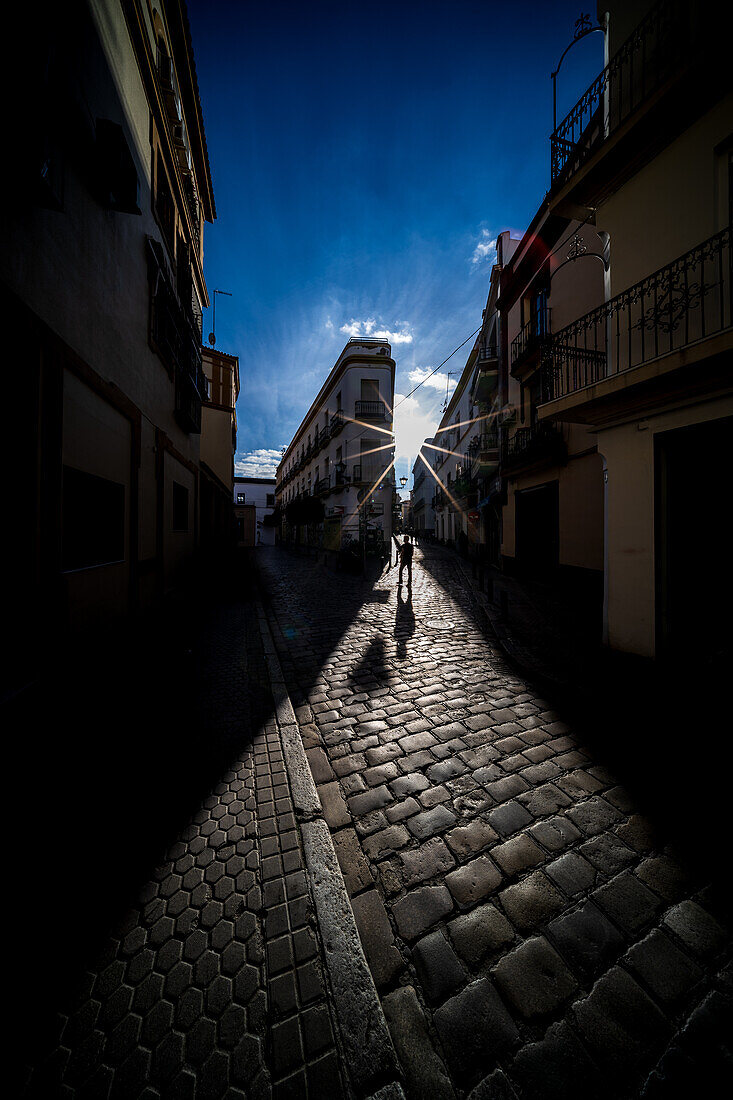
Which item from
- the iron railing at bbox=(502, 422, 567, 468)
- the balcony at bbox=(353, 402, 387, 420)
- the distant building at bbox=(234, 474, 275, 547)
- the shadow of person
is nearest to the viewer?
the shadow of person

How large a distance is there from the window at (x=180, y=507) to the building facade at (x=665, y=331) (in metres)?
9.16

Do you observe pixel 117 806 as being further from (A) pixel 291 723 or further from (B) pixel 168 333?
(B) pixel 168 333

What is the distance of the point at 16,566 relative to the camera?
3389 mm

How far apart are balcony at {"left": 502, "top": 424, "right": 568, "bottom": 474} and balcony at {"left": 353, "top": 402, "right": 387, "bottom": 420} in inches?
512

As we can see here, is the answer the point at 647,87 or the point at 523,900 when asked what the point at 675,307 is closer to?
the point at 647,87

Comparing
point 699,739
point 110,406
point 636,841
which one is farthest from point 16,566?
point 699,739

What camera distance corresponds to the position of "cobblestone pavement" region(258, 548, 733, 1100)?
1.47 m

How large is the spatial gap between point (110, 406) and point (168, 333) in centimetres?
387

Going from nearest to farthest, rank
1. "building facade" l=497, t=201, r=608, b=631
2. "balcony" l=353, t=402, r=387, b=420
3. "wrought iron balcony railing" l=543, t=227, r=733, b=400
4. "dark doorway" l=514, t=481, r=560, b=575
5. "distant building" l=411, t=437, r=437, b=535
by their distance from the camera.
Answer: "wrought iron balcony railing" l=543, t=227, r=733, b=400
"building facade" l=497, t=201, r=608, b=631
"dark doorway" l=514, t=481, r=560, b=575
"balcony" l=353, t=402, r=387, b=420
"distant building" l=411, t=437, r=437, b=535

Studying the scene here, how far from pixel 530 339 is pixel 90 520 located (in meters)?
12.8

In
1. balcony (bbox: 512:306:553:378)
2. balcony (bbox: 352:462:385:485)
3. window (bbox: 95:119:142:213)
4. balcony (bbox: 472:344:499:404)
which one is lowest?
window (bbox: 95:119:142:213)

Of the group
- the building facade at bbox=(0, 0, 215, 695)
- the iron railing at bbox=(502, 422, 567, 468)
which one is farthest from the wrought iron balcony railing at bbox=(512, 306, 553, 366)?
the building facade at bbox=(0, 0, 215, 695)

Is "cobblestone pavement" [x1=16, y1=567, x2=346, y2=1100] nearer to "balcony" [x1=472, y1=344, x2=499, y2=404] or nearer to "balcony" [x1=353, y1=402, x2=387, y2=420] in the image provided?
"balcony" [x1=472, y1=344, x2=499, y2=404]

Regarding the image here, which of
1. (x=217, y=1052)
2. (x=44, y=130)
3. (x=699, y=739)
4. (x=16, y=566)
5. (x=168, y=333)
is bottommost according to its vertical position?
(x=217, y=1052)
